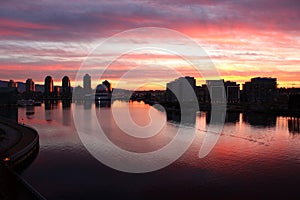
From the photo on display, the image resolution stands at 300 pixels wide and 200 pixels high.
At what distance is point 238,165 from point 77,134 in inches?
729

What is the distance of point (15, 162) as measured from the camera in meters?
17.2

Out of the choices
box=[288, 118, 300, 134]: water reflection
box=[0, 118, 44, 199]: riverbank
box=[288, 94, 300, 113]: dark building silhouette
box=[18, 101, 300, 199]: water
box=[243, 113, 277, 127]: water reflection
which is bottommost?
box=[18, 101, 300, 199]: water

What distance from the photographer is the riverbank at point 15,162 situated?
10.6 metres

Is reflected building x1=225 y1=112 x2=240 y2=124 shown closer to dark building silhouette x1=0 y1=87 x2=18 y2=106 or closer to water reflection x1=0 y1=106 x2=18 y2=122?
water reflection x1=0 y1=106 x2=18 y2=122

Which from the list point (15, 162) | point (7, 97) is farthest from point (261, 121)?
point (7, 97)

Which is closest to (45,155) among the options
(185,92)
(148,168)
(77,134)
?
(148,168)

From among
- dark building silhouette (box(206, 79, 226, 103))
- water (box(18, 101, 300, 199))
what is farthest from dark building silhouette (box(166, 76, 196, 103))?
water (box(18, 101, 300, 199))

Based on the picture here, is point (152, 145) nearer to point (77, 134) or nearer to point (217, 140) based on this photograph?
point (217, 140)

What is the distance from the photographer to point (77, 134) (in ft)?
107

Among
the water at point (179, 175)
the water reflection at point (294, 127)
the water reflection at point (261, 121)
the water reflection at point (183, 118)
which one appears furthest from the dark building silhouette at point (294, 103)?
the water at point (179, 175)

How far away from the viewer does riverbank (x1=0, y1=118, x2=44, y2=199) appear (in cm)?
1060

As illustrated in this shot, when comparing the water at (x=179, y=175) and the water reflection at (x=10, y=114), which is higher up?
the water reflection at (x=10, y=114)

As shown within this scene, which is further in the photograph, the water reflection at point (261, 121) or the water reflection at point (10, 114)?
the water reflection at point (10, 114)

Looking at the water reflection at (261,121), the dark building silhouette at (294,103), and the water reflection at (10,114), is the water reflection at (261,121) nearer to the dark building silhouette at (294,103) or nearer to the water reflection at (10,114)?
the dark building silhouette at (294,103)
